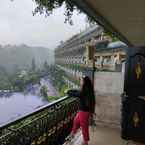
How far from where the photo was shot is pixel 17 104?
352 cm

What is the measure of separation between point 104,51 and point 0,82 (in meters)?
4.22

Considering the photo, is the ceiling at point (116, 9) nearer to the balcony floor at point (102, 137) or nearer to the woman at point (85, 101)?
the woman at point (85, 101)

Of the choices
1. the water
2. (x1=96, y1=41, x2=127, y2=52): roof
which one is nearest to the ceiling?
the water

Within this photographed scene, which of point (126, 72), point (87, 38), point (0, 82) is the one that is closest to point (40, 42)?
point (0, 82)

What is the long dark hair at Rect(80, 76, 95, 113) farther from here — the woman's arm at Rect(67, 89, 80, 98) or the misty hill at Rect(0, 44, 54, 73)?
the misty hill at Rect(0, 44, 54, 73)

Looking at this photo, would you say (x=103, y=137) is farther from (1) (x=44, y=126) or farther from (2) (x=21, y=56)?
(2) (x=21, y=56)

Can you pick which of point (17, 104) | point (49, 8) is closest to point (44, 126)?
point (17, 104)

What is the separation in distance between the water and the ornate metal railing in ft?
0.45

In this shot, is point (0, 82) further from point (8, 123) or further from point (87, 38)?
point (87, 38)

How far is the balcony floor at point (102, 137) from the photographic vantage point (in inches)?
161

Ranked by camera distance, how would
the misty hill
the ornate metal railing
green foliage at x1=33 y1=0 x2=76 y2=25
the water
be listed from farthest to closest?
1. green foliage at x1=33 y1=0 x2=76 y2=25
2. the misty hill
3. the water
4. the ornate metal railing

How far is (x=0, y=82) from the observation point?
2.77 metres

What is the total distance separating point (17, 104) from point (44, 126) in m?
0.55

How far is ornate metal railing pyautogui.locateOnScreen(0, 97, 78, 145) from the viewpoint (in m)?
2.57
